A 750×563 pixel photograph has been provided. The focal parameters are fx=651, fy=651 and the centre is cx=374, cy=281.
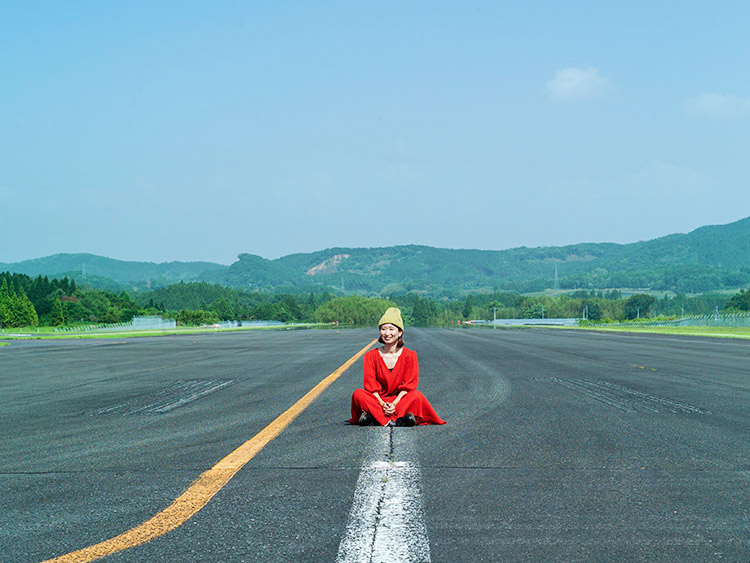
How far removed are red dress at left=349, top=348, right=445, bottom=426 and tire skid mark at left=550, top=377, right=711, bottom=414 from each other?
3055 millimetres

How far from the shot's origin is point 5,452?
19.4 feet

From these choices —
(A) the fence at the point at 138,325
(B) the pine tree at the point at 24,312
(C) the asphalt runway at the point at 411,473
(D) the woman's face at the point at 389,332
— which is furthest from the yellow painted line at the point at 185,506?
(B) the pine tree at the point at 24,312

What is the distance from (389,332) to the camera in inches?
275

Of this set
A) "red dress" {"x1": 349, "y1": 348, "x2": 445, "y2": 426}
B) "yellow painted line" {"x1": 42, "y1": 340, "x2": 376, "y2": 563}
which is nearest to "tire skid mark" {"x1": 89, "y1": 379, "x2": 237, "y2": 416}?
"yellow painted line" {"x1": 42, "y1": 340, "x2": 376, "y2": 563}

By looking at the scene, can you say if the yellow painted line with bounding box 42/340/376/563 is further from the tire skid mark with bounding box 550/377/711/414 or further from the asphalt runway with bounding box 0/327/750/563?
the tire skid mark with bounding box 550/377/711/414

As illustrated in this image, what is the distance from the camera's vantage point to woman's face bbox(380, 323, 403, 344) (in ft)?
22.9

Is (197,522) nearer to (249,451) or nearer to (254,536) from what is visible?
(254,536)

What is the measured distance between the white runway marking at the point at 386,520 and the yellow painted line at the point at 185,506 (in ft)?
3.29

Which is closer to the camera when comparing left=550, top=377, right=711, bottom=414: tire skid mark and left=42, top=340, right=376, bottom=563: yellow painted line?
left=42, top=340, right=376, bottom=563: yellow painted line

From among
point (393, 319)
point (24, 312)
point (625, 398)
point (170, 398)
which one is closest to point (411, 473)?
point (393, 319)

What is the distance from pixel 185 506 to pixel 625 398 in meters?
7.25

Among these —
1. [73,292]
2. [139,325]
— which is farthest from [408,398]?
[73,292]

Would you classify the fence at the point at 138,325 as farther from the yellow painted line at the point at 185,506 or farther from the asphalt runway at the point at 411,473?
the yellow painted line at the point at 185,506

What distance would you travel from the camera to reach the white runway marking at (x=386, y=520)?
328 centimetres
